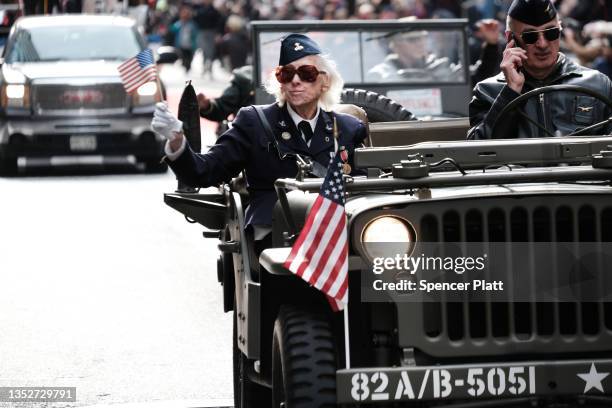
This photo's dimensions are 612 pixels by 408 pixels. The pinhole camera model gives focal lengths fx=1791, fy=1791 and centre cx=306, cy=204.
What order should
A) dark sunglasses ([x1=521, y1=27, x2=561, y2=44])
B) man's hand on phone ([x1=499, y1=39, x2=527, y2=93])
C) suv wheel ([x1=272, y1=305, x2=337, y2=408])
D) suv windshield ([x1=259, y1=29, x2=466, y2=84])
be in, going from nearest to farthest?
suv wheel ([x1=272, y1=305, x2=337, y2=408]) < man's hand on phone ([x1=499, y1=39, x2=527, y2=93]) < dark sunglasses ([x1=521, y1=27, x2=561, y2=44]) < suv windshield ([x1=259, y1=29, x2=466, y2=84])

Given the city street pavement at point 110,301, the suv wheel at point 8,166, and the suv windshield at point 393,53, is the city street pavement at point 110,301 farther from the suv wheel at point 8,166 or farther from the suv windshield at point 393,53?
the suv windshield at point 393,53

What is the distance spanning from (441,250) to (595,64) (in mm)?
16051

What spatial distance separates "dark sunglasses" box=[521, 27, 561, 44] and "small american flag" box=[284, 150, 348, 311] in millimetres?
2141

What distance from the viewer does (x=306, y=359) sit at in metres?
5.71

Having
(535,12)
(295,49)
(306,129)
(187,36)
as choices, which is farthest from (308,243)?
(187,36)

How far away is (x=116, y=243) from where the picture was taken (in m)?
15.0

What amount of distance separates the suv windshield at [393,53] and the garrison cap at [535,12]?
826 cm

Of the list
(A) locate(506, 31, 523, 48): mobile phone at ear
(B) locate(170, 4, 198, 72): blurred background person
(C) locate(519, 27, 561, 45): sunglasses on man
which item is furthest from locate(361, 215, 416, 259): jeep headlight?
(B) locate(170, 4, 198, 72): blurred background person

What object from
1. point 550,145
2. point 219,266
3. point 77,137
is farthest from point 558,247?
point 77,137

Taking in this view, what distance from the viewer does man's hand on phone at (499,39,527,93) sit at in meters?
7.39

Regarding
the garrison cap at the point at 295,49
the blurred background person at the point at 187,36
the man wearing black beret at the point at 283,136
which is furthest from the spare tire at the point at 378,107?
the blurred background person at the point at 187,36

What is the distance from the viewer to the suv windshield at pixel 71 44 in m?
21.3

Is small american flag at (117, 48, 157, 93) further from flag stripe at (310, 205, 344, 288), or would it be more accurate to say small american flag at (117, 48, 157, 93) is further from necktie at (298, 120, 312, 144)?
flag stripe at (310, 205, 344, 288)

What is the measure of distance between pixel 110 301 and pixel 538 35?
17.1ft
